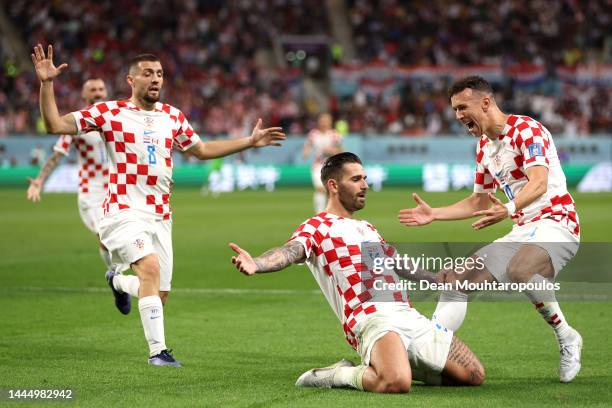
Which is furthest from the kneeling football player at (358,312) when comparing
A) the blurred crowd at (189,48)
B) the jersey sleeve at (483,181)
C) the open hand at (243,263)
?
the blurred crowd at (189,48)

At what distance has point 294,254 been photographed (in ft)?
23.4

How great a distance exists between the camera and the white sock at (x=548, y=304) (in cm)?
771

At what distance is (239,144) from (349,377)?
2.84 m

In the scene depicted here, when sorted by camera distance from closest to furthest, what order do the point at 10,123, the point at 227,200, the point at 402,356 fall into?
the point at 402,356, the point at 227,200, the point at 10,123

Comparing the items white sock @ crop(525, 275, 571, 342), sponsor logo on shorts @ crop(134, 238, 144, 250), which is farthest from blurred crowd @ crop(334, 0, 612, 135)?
white sock @ crop(525, 275, 571, 342)

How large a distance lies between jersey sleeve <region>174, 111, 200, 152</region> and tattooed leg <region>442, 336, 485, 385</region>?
322cm

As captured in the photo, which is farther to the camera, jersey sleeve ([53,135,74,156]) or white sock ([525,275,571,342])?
jersey sleeve ([53,135,74,156])

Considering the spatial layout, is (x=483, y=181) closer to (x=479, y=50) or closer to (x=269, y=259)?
(x=269, y=259)

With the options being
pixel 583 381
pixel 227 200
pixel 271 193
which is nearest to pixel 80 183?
pixel 583 381

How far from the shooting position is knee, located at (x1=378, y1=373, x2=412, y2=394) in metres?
6.97

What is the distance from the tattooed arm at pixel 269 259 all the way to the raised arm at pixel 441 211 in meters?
0.83

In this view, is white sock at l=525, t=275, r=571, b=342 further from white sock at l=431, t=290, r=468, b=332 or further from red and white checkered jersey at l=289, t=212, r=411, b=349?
red and white checkered jersey at l=289, t=212, r=411, b=349

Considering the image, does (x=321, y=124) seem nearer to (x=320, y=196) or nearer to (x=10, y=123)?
(x=320, y=196)

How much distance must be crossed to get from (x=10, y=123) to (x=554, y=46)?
20.3 metres
